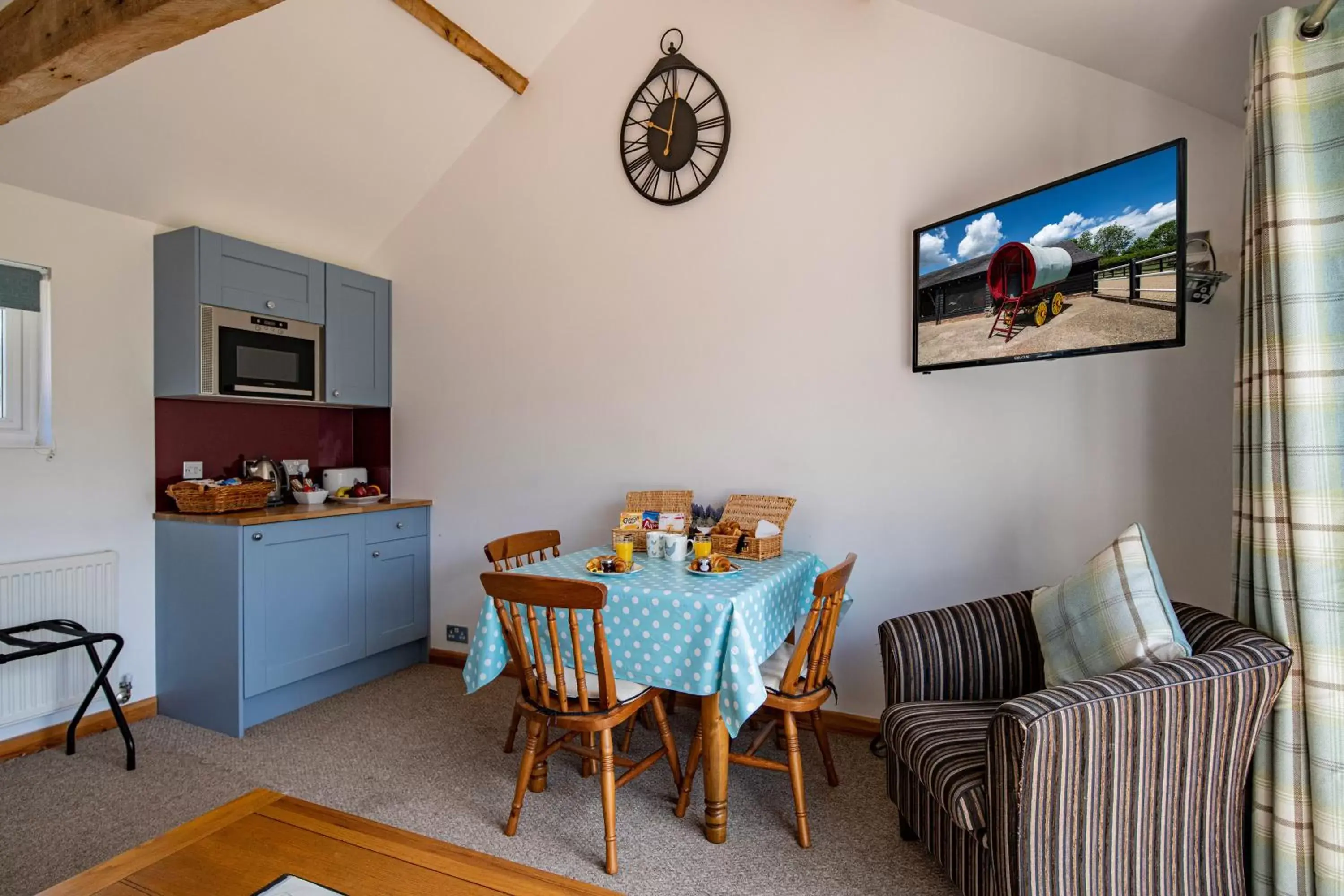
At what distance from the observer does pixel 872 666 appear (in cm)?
297

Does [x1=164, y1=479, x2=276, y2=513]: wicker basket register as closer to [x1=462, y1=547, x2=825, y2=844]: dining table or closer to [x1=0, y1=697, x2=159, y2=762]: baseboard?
[x1=0, y1=697, x2=159, y2=762]: baseboard

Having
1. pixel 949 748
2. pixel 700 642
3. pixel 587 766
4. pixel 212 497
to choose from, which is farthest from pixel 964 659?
pixel 212 497

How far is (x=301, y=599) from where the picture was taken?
10.6 feet

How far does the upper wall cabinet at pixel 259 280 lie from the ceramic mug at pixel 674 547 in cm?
229

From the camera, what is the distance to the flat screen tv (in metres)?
1.95

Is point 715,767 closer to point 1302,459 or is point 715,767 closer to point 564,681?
point 564,681

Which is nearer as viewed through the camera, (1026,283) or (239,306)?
(1026,283)

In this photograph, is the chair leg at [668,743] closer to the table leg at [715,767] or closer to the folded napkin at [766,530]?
the table leg at [715,767]

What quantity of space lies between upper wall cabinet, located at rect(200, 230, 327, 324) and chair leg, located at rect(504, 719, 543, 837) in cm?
243

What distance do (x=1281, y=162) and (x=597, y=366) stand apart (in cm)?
262

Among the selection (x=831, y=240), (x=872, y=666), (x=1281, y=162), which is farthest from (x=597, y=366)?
(x=1281, y=162)

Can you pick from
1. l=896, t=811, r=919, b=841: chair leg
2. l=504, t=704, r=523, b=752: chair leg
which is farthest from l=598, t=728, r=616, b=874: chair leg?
l=896, t=811, r=919, b=841: chair leg

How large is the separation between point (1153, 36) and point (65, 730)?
4757 millimetres

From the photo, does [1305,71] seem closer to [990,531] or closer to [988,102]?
[988,102]
